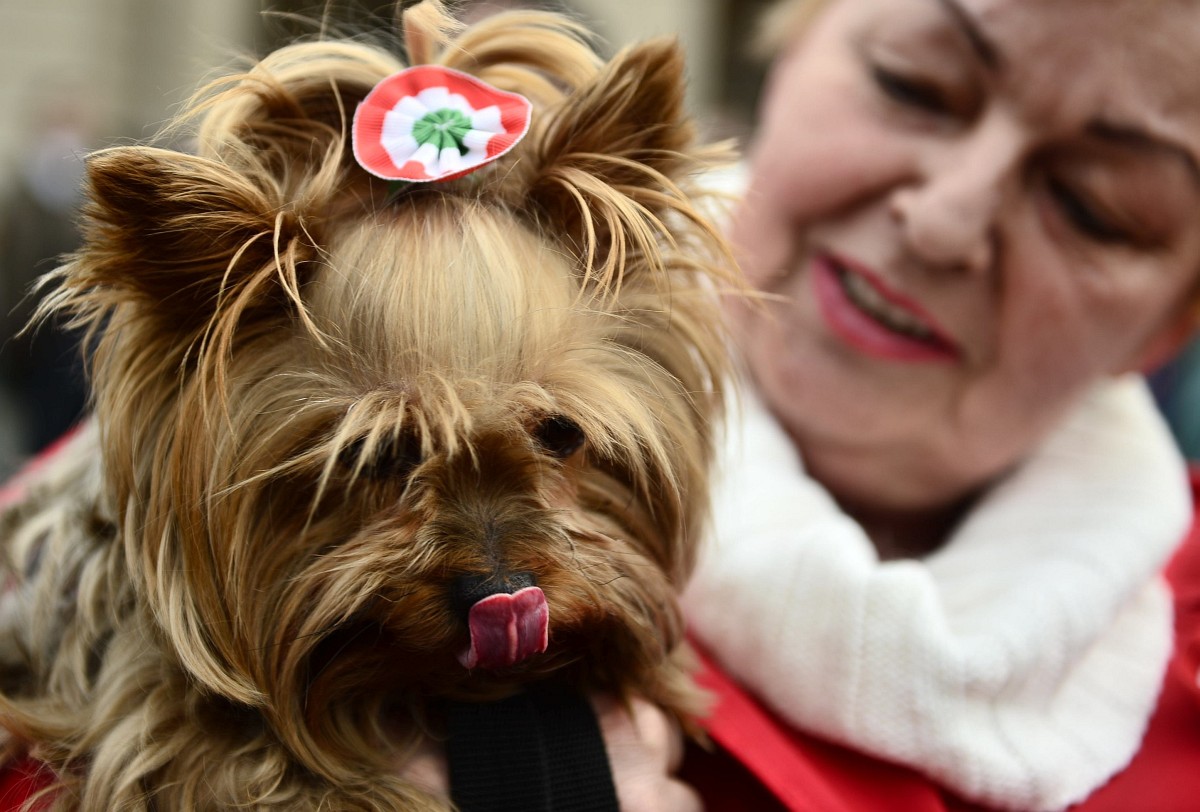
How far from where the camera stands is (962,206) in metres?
1.79

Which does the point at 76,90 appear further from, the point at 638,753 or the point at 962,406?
the point at 638,753

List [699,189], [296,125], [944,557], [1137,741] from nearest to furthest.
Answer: [296,125] → [699,189] → [1137,741] → [944,557]

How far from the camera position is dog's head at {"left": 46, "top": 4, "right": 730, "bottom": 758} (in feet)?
3.56

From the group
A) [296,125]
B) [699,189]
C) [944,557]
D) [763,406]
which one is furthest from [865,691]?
[296,125]

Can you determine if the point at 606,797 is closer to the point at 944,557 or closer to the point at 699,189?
the point at 699,189

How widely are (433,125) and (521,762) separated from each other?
0.75 meters

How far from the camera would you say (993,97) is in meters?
1.80

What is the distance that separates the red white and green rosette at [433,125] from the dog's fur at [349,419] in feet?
0.17

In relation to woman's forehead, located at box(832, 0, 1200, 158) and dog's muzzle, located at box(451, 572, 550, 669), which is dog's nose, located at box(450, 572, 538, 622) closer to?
dog's muzzle, located at box(451, 572, 550, 669)

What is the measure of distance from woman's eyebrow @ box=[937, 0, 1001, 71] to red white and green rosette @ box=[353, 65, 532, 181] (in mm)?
930

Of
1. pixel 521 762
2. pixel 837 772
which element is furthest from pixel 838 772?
pixel 521 762

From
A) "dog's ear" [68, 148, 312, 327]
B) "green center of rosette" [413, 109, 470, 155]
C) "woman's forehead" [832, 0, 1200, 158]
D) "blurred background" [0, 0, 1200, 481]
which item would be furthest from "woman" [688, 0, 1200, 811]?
"blurred background" [0, 0, 1200, 481]

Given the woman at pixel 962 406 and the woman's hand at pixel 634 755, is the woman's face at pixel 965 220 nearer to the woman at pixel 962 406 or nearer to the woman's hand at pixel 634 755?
the woman at pixel 962 406

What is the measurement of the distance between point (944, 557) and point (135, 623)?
1.44 m
